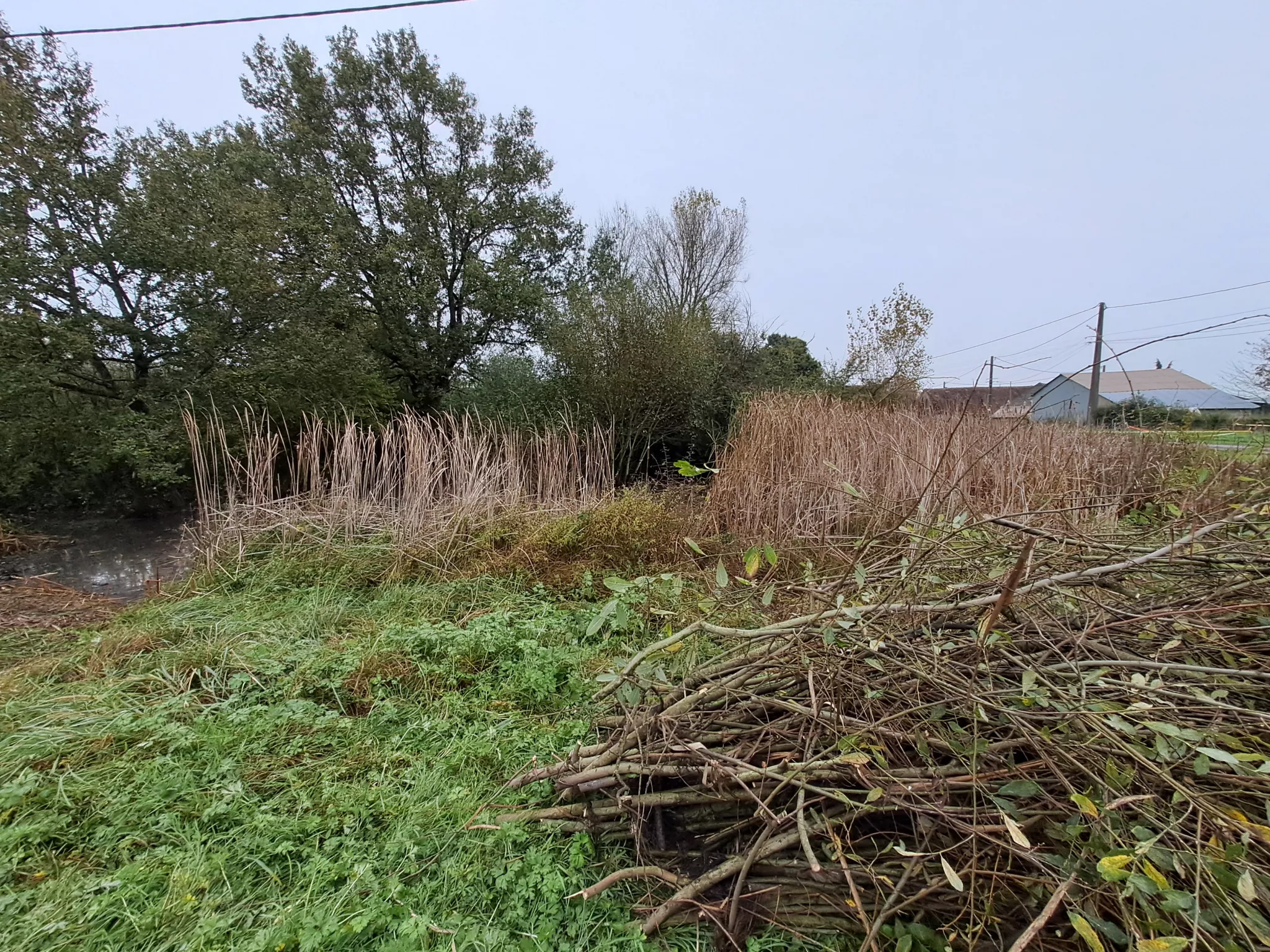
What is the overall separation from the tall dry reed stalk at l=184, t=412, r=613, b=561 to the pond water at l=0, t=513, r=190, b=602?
2.35 ft

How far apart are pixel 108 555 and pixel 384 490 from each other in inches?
168

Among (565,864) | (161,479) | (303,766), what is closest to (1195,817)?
(565,864)

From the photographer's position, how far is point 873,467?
4.13 metres

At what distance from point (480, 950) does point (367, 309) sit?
423 inches

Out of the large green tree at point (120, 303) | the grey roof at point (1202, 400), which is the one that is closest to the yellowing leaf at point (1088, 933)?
the grey roof at point (1202, 400)

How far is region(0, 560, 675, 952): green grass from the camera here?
49.1 inches

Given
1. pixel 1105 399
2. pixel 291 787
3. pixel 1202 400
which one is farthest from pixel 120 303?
pixel 1202 400

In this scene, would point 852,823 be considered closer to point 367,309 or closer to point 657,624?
point 657,624

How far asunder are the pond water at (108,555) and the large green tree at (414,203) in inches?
195

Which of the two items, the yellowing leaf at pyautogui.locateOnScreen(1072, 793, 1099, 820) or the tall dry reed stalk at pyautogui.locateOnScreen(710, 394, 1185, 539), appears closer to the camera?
the yellowing leaf at pyautogui.locateOnScreen(1072, 793, 1099, 820)

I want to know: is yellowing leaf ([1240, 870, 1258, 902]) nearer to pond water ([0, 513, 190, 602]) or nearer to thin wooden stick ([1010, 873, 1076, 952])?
thin wooden stick ([1010, 873, 1076, 952])

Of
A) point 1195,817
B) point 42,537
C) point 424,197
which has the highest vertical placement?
point 424,197

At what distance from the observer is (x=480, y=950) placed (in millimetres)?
1180

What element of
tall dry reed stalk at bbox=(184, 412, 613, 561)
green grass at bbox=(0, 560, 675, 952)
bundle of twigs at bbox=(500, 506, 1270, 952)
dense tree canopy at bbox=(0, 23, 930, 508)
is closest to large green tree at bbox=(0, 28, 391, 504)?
dense tree canopy at bbox=(0, 23, 930, 508)
